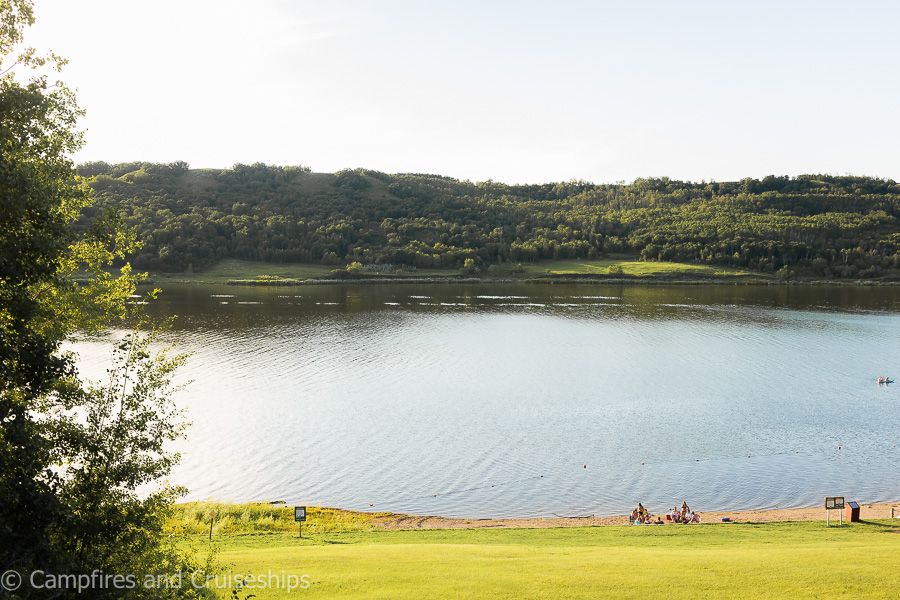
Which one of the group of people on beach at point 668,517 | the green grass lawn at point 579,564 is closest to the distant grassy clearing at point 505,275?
the group of people on beach at point 668,517

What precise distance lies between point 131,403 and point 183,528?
11633 millimetres

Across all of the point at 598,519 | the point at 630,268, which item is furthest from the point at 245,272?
the point at 598,519

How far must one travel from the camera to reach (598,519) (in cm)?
2762

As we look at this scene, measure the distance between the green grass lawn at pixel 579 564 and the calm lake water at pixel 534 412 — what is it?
7296 mm

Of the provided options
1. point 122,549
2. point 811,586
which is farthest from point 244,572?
point 811,586

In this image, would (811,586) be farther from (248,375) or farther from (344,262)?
(344,262)

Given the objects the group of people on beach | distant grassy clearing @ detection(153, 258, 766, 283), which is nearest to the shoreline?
distant grassy clearing @ detection(153, 258, 766, 283)

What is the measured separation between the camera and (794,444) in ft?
126

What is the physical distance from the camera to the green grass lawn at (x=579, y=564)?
47.1 ft

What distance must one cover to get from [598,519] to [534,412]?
57.7ft

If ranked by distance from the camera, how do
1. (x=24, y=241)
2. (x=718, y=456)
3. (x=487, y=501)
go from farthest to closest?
(x=718, y=456) → (x=487, y=501) → (x=24, y=241)

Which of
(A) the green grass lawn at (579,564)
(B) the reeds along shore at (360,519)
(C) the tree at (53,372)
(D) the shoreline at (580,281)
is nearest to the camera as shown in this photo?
(C) the tree at (53,372)

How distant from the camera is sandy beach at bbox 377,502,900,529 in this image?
26.4 metres

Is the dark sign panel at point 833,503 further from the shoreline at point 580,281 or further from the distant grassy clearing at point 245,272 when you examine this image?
the distant grassy clearing at point 245,272
